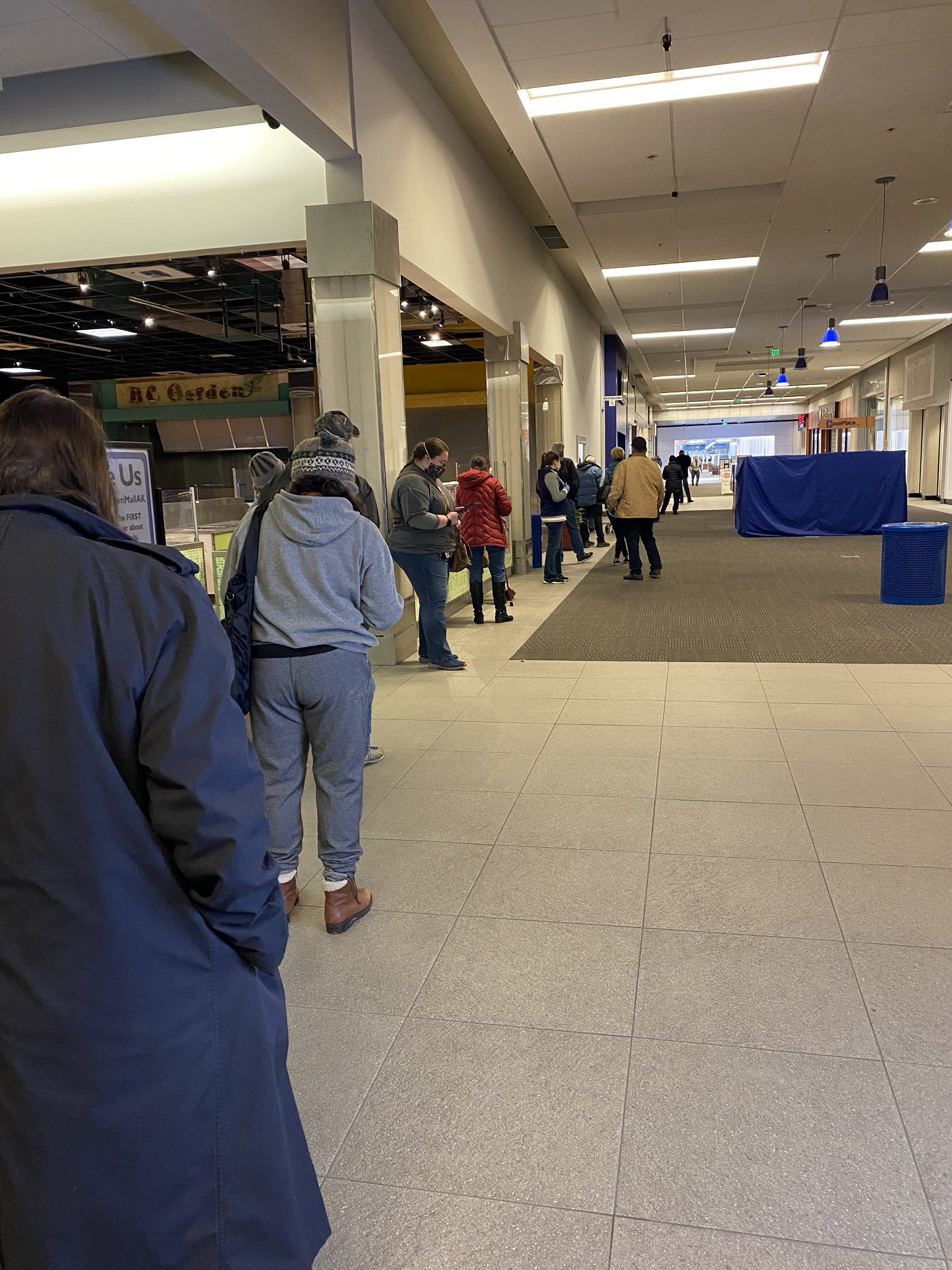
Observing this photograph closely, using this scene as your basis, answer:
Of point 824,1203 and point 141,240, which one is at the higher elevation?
point 141,240

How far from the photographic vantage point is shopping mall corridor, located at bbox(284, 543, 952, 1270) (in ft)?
5.56

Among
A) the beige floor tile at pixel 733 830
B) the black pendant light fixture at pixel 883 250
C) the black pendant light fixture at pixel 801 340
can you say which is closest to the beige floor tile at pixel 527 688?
the beige floor tile at pixel 733 830

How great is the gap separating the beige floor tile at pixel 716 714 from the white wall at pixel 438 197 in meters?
3.83

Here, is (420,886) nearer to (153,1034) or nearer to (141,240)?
(153,1034)

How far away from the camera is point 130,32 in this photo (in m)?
5.41

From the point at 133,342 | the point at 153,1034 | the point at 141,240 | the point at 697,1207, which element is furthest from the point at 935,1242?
the point at 133,342

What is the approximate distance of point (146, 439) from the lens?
20.6 m

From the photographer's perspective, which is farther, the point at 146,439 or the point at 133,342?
the point at 146,439

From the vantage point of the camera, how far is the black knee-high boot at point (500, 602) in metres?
8.19

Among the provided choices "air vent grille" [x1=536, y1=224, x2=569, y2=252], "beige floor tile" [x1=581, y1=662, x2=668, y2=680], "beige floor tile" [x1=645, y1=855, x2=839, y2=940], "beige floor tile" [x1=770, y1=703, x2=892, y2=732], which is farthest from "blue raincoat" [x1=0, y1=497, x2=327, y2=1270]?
"air vent grille" [x1=536, y1=224, x2=569, y2=252]

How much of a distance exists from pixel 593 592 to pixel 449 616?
178 centimetres

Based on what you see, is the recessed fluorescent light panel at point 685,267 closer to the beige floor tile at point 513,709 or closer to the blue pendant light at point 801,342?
the blue pendant light at point 801,342

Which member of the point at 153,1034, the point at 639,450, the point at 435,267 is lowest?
the point at 153,1034

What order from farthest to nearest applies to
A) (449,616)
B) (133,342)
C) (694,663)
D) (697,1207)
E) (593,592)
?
1. (133,342)
2. (593,592)
3. (449,616)
4. (694,663)
5. (697,1207)
